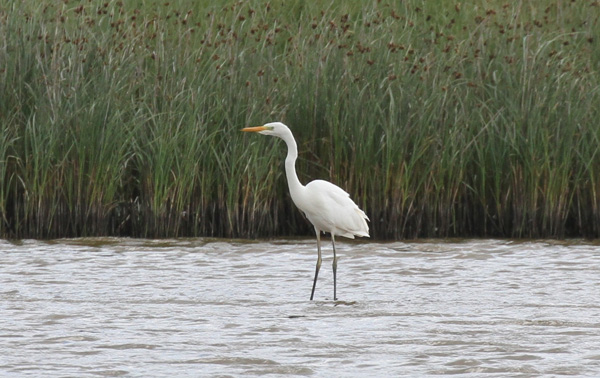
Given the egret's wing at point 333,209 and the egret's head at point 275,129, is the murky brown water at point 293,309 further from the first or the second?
the egret's head at point 275,129

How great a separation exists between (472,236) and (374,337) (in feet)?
13.5

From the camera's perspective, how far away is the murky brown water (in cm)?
554

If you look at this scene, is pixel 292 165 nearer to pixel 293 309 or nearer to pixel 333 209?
pixel 333 209

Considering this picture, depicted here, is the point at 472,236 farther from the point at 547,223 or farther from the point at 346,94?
the point at 346,94

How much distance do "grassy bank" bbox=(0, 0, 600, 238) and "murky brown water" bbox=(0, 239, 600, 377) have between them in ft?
1.15

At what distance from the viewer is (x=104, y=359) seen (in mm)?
5570

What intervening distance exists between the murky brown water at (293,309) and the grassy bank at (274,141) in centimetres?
35

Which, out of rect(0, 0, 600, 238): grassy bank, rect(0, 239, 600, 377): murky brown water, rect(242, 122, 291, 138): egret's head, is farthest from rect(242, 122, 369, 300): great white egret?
rect(0, 0, 600, 238): grassy bank

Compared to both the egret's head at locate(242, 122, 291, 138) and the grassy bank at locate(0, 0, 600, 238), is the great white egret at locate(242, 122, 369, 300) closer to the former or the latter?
the egret's head at locate(242, 122, 291, 138)

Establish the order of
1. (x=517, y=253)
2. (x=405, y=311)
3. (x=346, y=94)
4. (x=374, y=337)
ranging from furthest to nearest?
1. (x=346, y=94)
2. (x=517, y=253)
3. (x=405, y=311)
4. (x=374, y=337)

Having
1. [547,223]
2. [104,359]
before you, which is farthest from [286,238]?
[104,359]

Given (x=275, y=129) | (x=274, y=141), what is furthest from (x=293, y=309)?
(x=274, y=141)

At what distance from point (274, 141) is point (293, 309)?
9.26 ft

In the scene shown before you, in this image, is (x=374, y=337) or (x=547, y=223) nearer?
(x=374, y=337)
